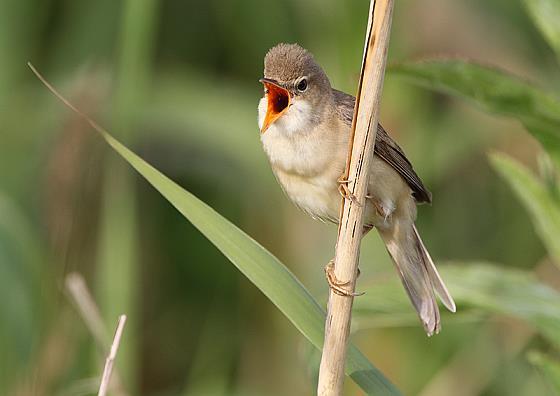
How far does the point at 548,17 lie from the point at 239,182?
209cm

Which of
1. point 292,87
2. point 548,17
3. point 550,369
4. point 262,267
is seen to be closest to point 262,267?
point 262,267

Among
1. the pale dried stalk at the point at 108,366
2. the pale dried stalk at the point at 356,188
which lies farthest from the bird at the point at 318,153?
the pale dried stalk at the point at 108,366

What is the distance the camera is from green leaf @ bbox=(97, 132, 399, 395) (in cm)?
198

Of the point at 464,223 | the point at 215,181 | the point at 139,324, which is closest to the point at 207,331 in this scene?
the point at 139,324

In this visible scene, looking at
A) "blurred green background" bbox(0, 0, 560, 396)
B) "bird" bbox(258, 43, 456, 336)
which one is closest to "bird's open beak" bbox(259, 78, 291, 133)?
"bird" bbox(258, 43, 456, 336)

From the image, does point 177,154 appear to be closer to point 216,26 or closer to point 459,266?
point 216,26

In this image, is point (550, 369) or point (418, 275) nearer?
point (550, 369)

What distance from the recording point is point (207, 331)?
432 cm

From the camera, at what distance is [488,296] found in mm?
2602

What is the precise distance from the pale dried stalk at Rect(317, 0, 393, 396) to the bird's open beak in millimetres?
610

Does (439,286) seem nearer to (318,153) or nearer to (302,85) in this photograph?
(318,153)

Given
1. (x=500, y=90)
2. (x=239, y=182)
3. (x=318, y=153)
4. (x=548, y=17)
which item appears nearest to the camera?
(x=500, y=90)

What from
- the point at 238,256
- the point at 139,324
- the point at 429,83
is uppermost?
the point at 429,83

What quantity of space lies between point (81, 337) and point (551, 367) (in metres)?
1.81
